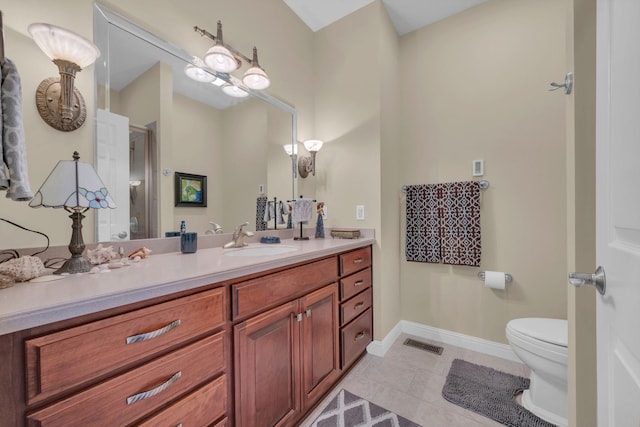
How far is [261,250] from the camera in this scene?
1579 mm

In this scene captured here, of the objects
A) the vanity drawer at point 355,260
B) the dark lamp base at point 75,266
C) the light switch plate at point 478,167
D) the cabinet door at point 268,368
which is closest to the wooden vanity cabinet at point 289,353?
the cabinet door at point 268,368

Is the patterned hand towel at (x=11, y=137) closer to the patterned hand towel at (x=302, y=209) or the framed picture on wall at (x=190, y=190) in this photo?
the framed picture on wall at (x=190, y=190)

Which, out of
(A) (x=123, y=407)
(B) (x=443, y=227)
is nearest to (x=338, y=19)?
(B) (x=443, y=227)

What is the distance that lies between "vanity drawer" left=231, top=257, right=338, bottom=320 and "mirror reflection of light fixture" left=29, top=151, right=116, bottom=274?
0.52 metres

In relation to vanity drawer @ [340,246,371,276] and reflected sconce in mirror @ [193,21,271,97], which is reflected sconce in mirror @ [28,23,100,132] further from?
vanity drawer @ [340,246,371,276]

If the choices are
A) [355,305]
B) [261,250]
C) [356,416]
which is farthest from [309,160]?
[356,416]

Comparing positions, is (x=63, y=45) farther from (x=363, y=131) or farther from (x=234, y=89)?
(x=363, y=131)

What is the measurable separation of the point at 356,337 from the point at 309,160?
1.51 metres

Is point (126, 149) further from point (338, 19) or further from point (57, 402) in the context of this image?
point (338, 19)

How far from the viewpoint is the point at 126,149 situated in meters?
1.20

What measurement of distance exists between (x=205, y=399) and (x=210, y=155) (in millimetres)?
1276

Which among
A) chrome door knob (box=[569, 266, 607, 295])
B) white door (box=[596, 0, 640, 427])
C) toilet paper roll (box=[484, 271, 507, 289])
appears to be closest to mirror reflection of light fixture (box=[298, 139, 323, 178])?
toilet paper roll (box=[484, 271, 507, 289])

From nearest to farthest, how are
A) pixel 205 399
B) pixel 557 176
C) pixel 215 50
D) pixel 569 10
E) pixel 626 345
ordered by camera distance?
pixel 626 345, pixel 205 399, pixel 569 10, pixel 215 50, pixel 557 176

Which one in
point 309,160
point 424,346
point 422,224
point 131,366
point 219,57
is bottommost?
point 424,346
